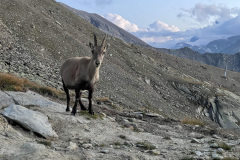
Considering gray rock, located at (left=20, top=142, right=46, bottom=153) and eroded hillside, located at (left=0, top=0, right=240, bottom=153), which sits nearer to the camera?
gray rock, located at (left=20, top=142, right=46, bottom=153)

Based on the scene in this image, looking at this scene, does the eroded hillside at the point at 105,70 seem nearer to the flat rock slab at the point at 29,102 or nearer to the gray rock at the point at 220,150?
the flat rock slab at the point at 29,102

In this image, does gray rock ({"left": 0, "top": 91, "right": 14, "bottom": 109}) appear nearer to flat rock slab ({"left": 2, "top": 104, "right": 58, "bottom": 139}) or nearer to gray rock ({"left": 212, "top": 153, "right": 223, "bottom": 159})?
flat rock slab ({"left": 2, "top": 104, "right": 58, "bottom": 139})

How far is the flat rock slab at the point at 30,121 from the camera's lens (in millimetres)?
9062

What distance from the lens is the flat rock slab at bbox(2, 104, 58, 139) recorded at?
9062 mm

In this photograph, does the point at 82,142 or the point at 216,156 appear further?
the point at 82,142

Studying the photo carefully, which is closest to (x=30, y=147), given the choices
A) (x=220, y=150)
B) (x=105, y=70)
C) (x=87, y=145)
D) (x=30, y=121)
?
(x=87, y=145)

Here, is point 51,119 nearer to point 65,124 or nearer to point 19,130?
point 65,124

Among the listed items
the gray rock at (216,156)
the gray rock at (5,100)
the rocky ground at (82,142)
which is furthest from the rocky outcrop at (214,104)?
the gray rock at (5,100)

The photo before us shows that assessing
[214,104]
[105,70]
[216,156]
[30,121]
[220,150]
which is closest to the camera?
[216,156]

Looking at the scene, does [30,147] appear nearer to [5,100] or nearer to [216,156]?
[5,100]

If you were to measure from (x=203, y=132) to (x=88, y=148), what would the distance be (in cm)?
920

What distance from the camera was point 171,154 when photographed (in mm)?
8852

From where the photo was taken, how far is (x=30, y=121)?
927cm

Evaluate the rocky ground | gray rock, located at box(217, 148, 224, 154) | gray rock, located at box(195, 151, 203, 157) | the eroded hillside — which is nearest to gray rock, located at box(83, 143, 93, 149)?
the rocky ground
